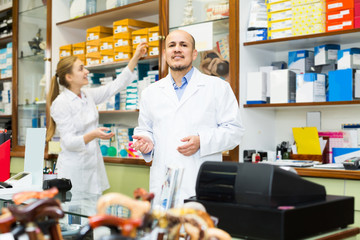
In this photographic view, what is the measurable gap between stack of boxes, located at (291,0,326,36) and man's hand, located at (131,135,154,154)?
4.39 feet

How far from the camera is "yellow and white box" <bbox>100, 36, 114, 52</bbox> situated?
13.5ft

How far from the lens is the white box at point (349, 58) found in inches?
114

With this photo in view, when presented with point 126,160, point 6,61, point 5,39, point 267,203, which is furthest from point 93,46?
point 267,203

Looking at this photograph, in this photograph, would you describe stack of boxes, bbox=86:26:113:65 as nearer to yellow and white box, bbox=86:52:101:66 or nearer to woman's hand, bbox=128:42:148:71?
yellow and white box, bbox=86:52:101:66

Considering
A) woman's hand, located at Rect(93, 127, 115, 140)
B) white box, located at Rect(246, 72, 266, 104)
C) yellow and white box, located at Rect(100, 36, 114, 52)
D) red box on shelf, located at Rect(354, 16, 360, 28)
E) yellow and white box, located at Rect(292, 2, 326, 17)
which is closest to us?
red box on shelf, located at Rect(354, 16, 360, 28)

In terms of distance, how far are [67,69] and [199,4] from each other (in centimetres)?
114

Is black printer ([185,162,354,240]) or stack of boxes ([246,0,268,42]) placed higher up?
stack of boxes ([246,0,268,42])

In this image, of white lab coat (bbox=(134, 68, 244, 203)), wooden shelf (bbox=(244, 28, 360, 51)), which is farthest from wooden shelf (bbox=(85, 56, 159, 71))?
white lab coat (bbox=(134, 68, 244, 203))

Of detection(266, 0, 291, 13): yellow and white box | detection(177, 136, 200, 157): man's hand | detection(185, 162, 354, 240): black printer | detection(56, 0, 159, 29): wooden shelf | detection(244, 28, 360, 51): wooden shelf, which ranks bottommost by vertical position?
detection(185, 162, 354, 240): black printer

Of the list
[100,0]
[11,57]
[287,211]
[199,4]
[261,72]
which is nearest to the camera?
[287,211]

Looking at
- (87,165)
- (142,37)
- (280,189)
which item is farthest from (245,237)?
(142,37)

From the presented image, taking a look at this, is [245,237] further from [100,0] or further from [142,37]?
[100,0]

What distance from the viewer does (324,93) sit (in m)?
3.00

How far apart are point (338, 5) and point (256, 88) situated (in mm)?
745
